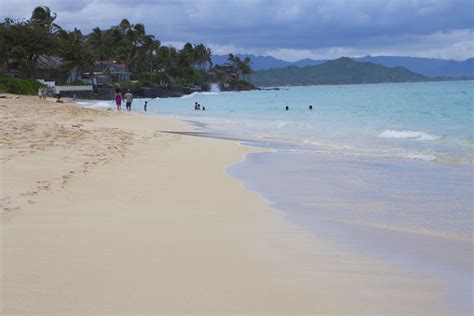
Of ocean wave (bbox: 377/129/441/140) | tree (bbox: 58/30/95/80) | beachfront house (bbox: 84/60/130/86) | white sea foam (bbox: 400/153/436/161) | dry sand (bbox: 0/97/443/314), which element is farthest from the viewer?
beachfront house (bbox: 84/60/130/86)

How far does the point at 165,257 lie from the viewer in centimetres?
443

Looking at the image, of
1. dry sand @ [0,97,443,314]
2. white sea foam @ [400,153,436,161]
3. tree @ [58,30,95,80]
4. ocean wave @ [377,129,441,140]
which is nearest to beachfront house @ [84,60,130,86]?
tree @ [58,30,95,80]

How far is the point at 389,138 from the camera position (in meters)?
19.5

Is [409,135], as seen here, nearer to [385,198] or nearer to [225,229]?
[385,198]

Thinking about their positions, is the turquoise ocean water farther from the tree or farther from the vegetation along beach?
the tree

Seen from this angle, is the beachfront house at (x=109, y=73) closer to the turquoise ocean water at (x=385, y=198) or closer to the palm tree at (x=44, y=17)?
the palm tree at (x=44, y=17)

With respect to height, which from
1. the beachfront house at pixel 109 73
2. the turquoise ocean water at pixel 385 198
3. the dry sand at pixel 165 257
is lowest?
the turquoise ocean water at pixel 385 198

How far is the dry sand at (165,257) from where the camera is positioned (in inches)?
139

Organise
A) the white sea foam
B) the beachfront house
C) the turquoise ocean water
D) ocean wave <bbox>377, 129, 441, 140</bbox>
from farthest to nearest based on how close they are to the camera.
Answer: the beachfront house, ocean wave <bbox>377, 129, 441, 140</bbox>, the white sea foam, the turquoise ocean water

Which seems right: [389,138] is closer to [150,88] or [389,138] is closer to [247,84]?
[150,88]

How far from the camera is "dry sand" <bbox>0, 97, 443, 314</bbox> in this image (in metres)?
3.54

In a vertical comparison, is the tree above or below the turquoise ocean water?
above

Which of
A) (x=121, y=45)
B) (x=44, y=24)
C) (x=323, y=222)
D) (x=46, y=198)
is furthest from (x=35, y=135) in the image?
(x=121, y=45)

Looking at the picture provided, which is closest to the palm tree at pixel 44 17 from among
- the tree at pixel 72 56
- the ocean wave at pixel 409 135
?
the tree at pixel 72 56
